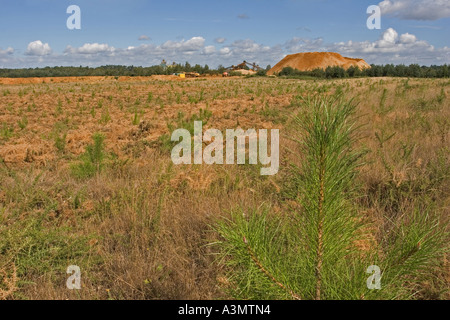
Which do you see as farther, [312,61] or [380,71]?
[312,61]

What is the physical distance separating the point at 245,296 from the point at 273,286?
0.44 feet

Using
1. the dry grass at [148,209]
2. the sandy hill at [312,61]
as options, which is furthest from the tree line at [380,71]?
the dry grass at [148,209]

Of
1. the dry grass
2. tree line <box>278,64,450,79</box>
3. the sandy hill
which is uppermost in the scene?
the sandy hill

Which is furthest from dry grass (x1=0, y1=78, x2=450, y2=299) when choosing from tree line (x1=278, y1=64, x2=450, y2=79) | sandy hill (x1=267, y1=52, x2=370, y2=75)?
sandy hill (x1=267, y1=52, x2=370, y2=75)

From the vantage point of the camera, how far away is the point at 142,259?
8.04 feet

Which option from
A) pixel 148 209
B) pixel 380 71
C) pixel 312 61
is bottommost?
pixel 148 209

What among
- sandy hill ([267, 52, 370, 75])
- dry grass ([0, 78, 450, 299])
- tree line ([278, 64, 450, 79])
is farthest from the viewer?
sandy hill ([267, 52, 370, 75])

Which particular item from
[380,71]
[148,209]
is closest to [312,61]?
[380,71]

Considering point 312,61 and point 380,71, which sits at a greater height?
point 312,61

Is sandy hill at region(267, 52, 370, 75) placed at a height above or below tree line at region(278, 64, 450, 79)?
above

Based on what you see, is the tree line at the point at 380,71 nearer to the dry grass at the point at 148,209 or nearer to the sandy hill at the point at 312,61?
the sandy hill at the point at 312,61

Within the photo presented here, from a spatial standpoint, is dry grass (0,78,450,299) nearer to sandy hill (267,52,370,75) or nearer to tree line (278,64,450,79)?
tree line (278,64,450,79)

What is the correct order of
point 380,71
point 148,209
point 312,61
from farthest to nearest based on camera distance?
point 312,61 < point 380,71 < point 148,209

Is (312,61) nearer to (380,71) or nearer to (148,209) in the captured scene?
(380,71)
